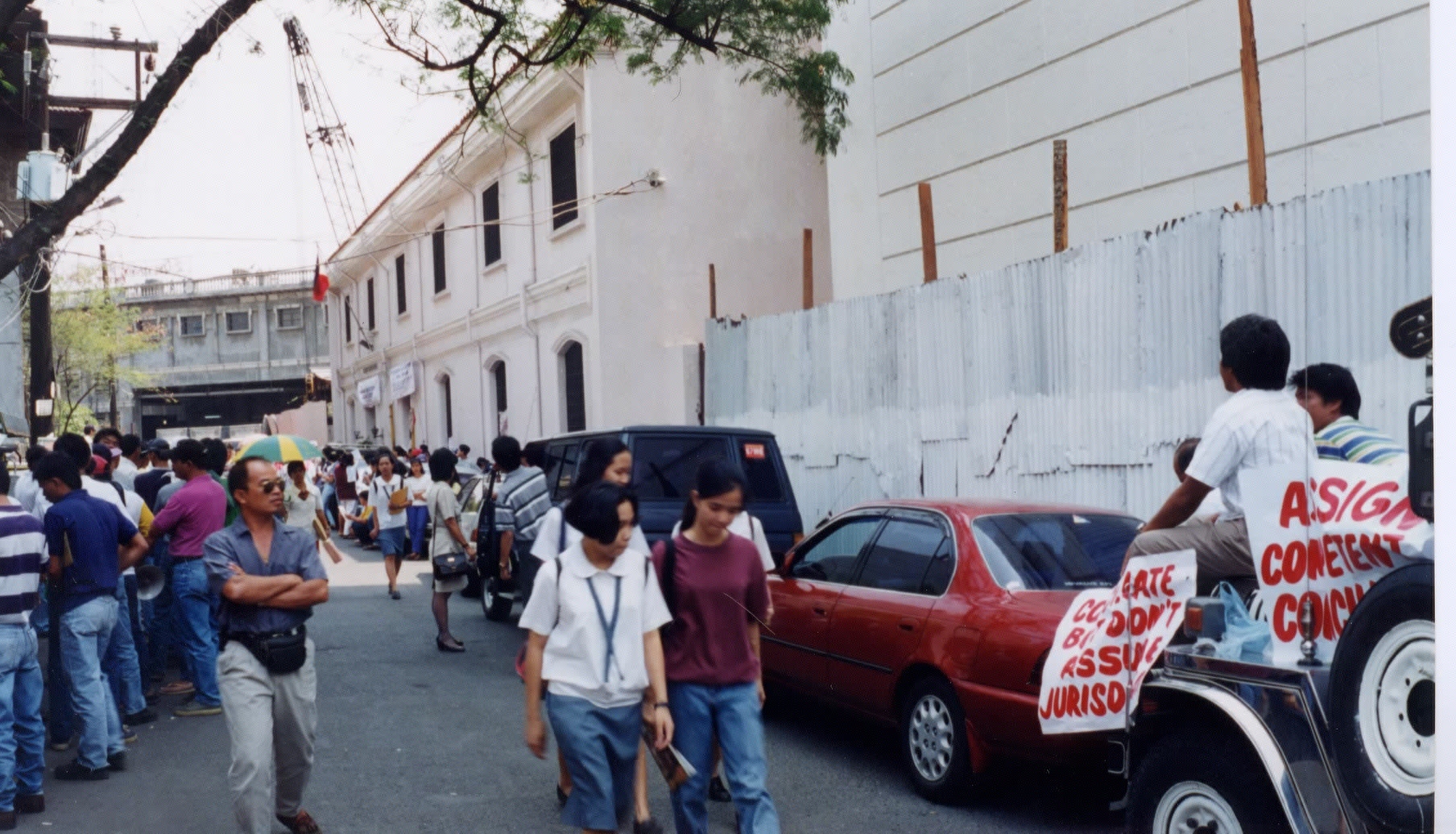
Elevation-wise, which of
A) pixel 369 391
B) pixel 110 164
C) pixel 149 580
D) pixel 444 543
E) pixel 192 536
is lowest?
pixel 444 543

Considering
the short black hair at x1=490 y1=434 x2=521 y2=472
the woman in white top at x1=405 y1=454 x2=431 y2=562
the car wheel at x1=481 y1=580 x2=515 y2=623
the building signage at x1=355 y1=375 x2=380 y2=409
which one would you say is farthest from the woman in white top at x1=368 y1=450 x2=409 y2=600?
the building signage at x1=355 y1=375 x2=380 y2=409

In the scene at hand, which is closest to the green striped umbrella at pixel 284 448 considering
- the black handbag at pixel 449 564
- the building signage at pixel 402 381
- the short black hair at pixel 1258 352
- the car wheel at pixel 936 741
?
the black handbag at pixel 449 564

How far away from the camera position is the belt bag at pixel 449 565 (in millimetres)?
11531

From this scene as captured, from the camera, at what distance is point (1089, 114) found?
38.7 feet

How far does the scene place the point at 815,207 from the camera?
2002cm

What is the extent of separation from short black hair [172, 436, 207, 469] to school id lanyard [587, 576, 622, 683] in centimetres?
497

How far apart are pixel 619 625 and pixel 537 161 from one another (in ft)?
55.0

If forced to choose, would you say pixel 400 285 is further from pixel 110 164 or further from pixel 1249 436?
pixel 1249 436

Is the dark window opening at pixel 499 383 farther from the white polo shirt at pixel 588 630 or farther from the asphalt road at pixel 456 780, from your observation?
the white polo shirt at pixel 588 630

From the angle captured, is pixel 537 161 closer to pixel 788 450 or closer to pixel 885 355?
pixel 788 450

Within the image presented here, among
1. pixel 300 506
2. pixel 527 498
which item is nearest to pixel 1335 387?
pixel 527 498

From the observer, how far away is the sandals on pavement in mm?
6035

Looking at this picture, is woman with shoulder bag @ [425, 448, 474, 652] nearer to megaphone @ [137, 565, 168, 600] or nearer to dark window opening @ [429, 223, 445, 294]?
megaphone @ [137, 565, 168, 600]

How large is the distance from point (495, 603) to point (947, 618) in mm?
8241
